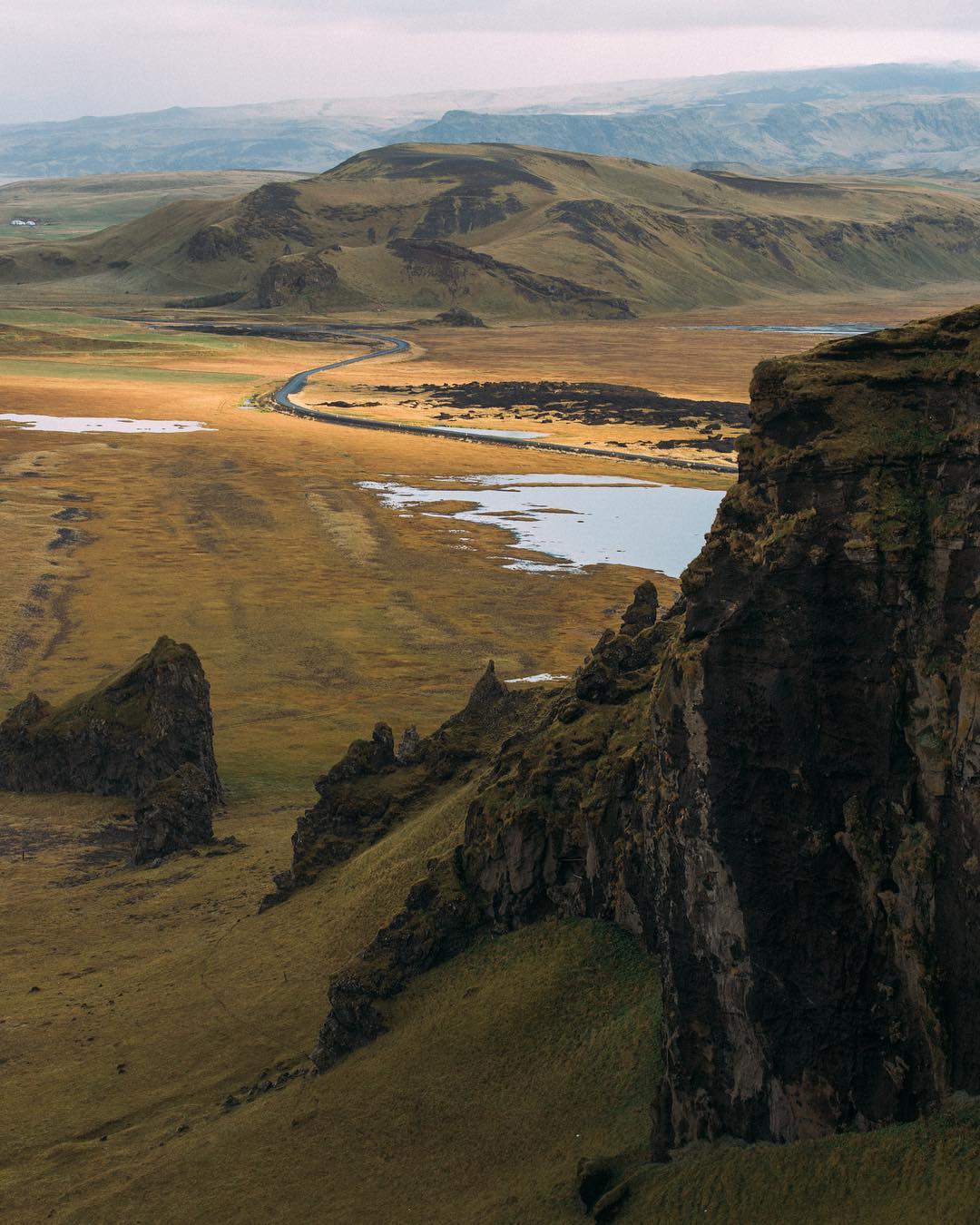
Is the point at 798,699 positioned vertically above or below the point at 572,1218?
above

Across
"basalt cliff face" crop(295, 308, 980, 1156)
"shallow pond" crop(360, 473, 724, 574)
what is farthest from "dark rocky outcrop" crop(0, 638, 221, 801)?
"shallow pond" crop(360, 473, 724, 574)

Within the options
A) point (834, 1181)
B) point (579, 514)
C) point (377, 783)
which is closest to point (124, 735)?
point (377, 783)

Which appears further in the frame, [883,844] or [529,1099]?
[529,1099]

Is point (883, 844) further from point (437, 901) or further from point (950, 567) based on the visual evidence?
point (437, 901)

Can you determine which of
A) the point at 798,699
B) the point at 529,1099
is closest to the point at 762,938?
the point at 798,699

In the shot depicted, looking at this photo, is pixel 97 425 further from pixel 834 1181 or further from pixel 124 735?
pixel 834 1181

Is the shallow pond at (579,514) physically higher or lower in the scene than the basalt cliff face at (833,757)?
lower

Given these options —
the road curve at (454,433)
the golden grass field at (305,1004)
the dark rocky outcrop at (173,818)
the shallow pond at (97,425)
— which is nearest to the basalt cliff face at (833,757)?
the golden grass field at (305,1004)

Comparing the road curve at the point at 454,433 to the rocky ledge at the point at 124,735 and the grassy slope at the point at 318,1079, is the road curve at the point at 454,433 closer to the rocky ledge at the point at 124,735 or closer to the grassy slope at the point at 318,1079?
the rocky ledge at the point at 124,735
